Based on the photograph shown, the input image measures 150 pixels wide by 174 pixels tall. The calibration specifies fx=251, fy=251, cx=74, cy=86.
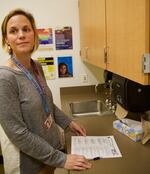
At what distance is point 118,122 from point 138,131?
0.73 ft

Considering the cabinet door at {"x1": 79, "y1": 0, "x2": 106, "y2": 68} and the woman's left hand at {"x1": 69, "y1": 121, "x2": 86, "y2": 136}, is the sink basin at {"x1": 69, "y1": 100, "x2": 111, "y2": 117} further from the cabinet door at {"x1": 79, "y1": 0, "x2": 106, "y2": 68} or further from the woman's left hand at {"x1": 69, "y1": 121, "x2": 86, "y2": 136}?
the woman's left hand at {"x1": 69, "y1": 121, "x2": 86, "y2": 136}

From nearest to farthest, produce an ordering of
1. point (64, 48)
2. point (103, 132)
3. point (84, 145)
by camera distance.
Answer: point (84, 145) < point (103, 132) < point (64, 48)

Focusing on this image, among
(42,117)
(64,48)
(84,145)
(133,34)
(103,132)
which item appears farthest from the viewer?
(64,48)

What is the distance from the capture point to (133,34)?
1.20 meters

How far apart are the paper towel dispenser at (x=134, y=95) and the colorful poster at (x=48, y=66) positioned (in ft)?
4.28

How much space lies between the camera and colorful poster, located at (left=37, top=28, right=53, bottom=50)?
2846 millimetres

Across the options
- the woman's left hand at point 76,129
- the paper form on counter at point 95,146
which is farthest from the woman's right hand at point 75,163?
the woman's left hand at point 76,129

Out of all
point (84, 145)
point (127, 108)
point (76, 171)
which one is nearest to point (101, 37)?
point (127, 108)

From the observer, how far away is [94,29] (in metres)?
2.08

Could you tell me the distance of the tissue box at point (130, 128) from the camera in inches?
59.8

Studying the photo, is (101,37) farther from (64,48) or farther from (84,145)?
(64,48)

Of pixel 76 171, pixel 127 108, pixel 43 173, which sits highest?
pixel 127 108

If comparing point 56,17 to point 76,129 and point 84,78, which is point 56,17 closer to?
point 84,78

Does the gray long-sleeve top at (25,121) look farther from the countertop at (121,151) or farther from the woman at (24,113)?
the countertop at (121,151)
